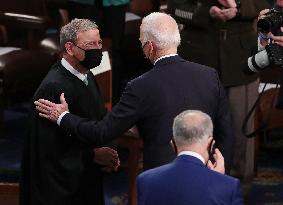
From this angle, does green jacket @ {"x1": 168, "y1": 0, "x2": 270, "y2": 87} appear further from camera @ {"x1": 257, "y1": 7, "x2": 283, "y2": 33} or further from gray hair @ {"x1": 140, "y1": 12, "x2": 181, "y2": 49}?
gray hair @ {"x1": 140, "y1": 12, "x2": 181, "y2": 49}

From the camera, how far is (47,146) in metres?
3.87

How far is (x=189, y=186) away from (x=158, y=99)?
2.78ft

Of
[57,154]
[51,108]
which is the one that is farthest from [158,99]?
[57,154]

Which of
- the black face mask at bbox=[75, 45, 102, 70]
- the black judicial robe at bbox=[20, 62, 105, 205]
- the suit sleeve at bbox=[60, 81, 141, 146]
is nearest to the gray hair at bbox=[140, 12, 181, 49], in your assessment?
the suit sleeve at bbox=[60, 81, 141, 146]

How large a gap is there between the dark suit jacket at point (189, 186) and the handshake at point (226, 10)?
1972mm

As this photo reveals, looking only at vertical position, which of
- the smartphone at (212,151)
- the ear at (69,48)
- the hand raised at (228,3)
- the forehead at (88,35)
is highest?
the hand raised at (228,3)

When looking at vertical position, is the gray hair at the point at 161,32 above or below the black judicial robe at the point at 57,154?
above

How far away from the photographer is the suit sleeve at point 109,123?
360 cm

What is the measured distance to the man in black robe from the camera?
12.7 feet

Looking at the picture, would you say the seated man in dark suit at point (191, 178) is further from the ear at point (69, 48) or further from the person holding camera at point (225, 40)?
the person holding camera at point (225, 40)

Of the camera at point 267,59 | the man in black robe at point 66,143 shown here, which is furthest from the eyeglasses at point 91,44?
the camera at point 267,59

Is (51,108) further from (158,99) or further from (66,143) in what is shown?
(158,99)

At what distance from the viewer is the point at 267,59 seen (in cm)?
416

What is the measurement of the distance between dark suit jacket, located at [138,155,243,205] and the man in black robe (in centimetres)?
106
